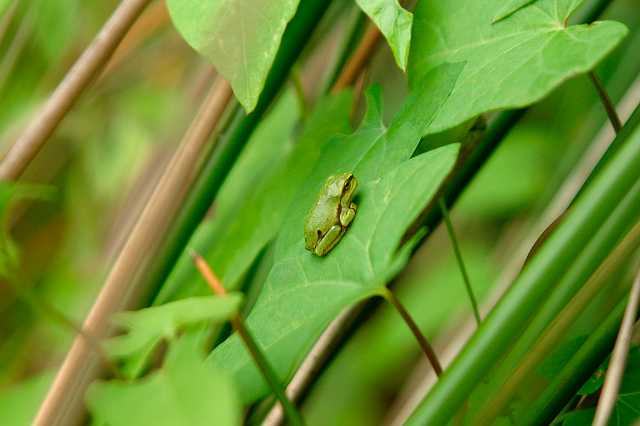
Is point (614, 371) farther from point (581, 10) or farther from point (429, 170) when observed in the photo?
point (581, 10)

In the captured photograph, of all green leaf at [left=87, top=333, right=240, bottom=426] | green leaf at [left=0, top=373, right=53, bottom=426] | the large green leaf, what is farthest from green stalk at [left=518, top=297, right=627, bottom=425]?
green leaf at [left=0, top=373, right=53, bottom=426]

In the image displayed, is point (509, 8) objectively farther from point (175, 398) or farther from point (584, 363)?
point (175, 398)

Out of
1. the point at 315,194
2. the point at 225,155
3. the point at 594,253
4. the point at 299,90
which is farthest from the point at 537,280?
the point at 299,90

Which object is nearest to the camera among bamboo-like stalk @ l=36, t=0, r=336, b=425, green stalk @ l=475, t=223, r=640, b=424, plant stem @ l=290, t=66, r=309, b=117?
green stalk @ l=475, t=223, r=640, b=424

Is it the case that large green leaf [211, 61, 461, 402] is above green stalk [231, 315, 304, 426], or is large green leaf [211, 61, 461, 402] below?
below

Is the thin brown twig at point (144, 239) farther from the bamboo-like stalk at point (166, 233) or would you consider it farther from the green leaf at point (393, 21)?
the green leaf at point (393, 21)

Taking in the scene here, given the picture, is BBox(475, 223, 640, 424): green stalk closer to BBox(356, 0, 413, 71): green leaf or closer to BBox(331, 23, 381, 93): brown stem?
BBox(356, 0, 413, 71): green leaf
